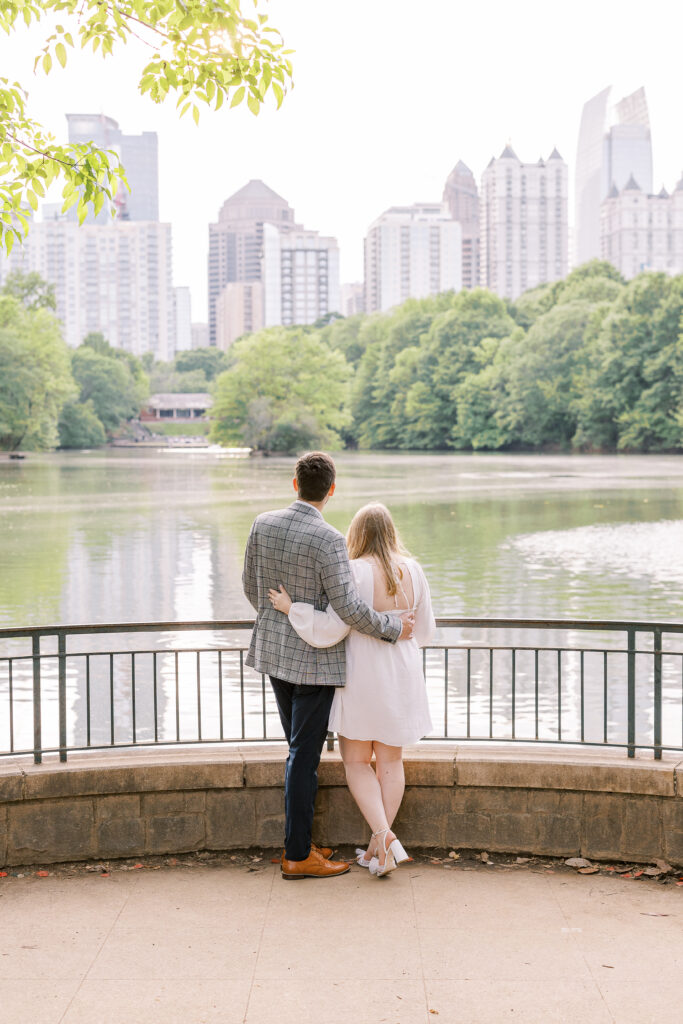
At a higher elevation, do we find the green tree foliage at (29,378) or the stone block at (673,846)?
the green tree foliage at (29,378)

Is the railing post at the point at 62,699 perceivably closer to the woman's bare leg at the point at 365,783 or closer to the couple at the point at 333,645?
the couple at the point at 333,645

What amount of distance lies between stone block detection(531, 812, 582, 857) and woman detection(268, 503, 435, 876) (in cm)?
74

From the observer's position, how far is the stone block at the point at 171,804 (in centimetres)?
549

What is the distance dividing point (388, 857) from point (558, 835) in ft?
2.90

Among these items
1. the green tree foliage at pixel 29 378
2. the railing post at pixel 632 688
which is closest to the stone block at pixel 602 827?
the railing post at pixel 632 688

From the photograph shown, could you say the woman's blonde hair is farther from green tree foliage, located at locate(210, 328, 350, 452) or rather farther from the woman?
green tree foliage, located at locate(210, 328, 350, 452)

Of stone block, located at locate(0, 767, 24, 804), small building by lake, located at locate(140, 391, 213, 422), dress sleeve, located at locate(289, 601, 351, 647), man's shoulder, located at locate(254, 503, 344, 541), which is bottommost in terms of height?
stone block, located at locate(0, 767, 24, 804)

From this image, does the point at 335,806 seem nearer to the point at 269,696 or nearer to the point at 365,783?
the point at 365,783

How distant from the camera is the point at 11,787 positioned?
5.36 meters

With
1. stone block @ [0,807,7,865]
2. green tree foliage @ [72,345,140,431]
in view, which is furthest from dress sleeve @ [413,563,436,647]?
green tree foliage @ [72,345,140,431]

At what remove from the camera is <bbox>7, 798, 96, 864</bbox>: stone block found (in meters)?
5.36

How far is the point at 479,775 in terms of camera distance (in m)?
5.51

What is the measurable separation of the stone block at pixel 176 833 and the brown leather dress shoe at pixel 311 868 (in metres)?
0.56

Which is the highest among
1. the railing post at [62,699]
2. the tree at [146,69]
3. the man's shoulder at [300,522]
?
the tree at [146,69]
